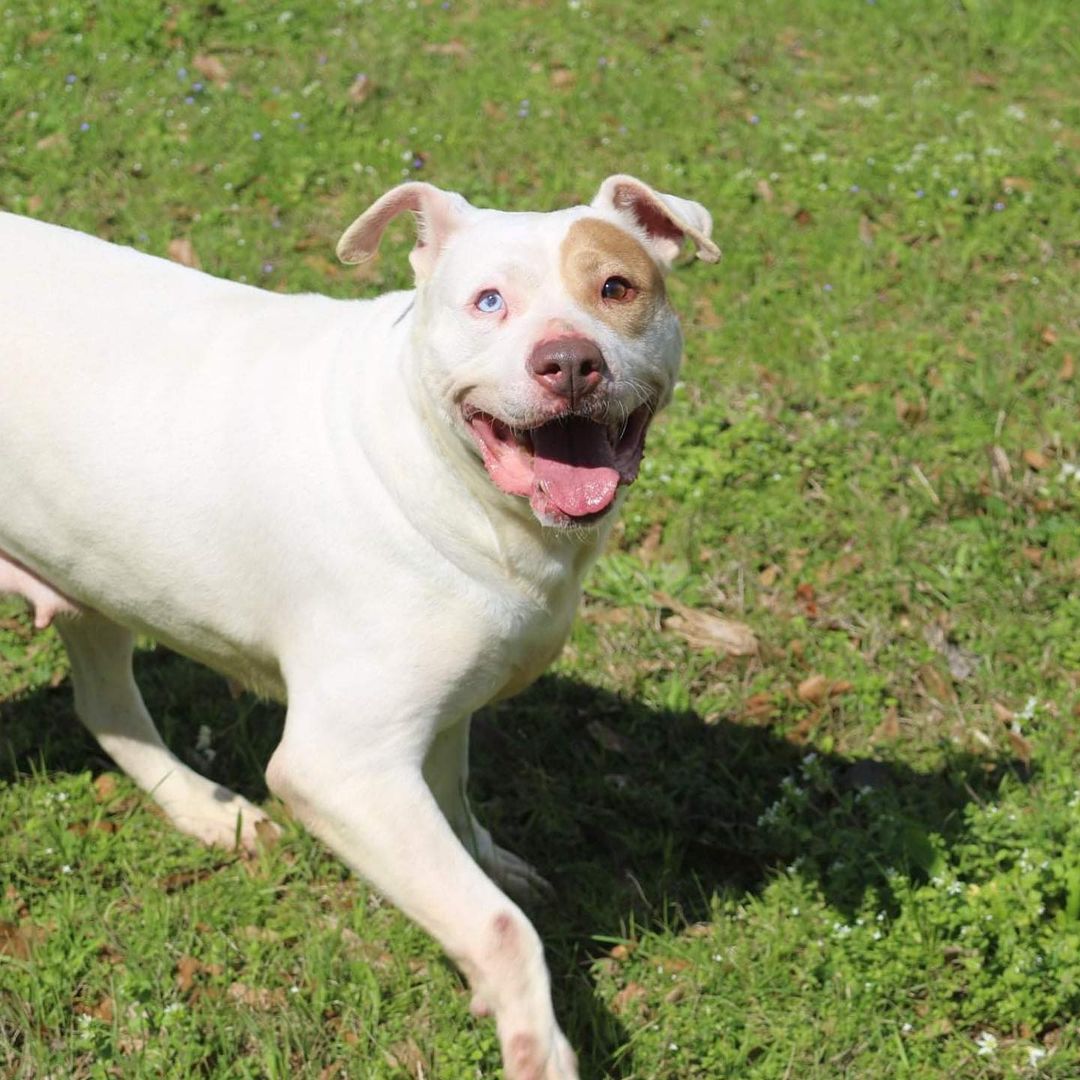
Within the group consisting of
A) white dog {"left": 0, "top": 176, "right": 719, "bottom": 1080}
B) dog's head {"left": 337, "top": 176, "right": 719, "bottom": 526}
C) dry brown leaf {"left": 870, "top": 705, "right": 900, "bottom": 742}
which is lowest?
dry brown leaf {"left": 870, "top": 705, "right": 900, "bottom": 742}

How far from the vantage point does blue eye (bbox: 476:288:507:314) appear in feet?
11.2

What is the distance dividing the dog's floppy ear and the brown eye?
0.25 m

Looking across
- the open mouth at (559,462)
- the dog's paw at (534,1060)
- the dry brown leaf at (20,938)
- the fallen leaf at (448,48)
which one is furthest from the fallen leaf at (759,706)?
the fallen leaf at (448,48)

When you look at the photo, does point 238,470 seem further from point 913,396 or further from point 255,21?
point 255,21

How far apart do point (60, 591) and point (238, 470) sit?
2.45ft

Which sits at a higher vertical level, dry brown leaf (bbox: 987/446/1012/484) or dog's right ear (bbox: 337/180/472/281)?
dog's right ear (bbox: 337/180/472/281)

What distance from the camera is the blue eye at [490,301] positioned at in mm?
3404

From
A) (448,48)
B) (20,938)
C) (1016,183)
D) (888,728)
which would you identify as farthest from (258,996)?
(448,48)

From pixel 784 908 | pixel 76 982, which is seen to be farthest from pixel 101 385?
pixel 784 908

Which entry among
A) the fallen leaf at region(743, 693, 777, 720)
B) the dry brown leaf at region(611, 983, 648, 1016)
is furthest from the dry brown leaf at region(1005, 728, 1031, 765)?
the dry brown leaf at region(611, 983, 648, 1016)

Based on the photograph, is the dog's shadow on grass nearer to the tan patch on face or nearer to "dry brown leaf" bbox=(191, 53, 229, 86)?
the tan patch on face

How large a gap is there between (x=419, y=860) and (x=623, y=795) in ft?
4.50

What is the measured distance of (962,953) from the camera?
402 cm

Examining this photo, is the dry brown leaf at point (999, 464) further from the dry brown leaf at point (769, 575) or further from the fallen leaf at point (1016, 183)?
the fallen leaf at point (1016, 183)
